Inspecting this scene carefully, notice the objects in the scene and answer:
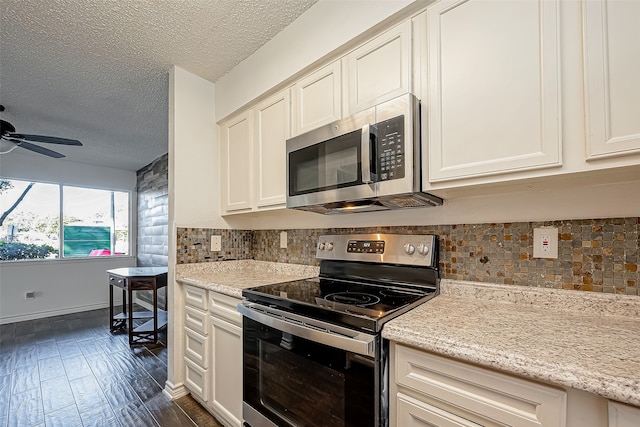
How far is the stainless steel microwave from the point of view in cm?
122

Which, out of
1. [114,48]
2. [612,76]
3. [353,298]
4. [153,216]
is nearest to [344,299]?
[353,298]

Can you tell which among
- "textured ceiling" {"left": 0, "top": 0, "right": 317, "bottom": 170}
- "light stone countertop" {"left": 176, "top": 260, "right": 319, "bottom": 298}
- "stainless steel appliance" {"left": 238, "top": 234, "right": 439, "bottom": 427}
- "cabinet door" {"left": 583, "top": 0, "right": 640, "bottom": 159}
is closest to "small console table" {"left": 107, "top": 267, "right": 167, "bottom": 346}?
"light stone countertop" {"left": 176, "top": 260, "right": 319, "bottom": 298}

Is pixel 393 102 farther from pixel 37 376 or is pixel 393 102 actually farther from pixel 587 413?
pixel 37 376

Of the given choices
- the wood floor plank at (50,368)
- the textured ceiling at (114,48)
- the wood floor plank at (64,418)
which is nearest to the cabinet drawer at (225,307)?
the wood floor plank at (64,418)

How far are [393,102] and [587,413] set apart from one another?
1.13 meters

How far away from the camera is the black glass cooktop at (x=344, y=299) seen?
1.06 metres

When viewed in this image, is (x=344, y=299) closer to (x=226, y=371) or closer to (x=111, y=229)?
(x=226, y=371)

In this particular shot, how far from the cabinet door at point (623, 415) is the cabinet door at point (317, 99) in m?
1.39

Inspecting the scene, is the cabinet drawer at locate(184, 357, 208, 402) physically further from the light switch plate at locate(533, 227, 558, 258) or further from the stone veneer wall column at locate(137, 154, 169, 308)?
the stone veneer wall column at locate(137, 154, 169, 308)

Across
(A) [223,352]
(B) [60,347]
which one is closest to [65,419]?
(A) [223,352]

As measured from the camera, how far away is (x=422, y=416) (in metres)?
0.92

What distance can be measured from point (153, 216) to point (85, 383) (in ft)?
8.97

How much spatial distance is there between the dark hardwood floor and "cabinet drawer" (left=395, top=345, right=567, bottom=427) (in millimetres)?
1481

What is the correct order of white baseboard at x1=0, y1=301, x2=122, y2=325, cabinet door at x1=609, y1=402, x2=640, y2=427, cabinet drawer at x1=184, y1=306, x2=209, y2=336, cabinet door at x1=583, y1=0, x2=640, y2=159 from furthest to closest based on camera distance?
white baseboard at x1=0, y1=301, x2=122, y2=325
cabinet drawer at x1=184, y1=306, x2=209, y2=336
cabinet door at x1=583, y1=0, x2=640, y2=159
cabinet door at x1=609, y1=402, x2=640, y2=427
